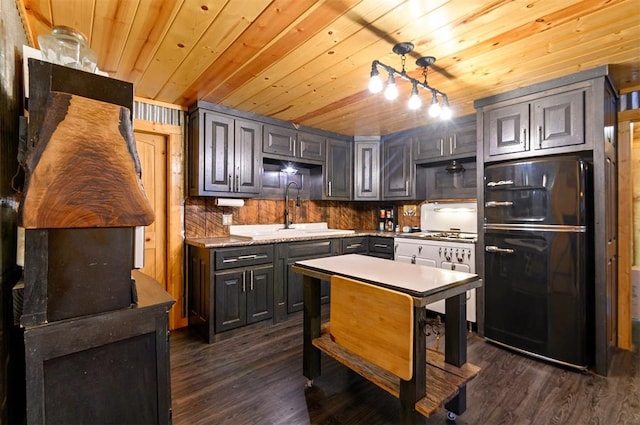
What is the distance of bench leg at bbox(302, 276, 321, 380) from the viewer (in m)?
2.13

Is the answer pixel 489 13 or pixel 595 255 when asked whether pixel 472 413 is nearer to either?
pixel 595 255

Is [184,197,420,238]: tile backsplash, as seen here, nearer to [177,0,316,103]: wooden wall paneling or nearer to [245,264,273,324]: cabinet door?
[245,264,273,324]: cabinet door

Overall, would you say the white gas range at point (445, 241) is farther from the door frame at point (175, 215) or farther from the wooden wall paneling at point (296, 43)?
the door frame at point (175, 215)

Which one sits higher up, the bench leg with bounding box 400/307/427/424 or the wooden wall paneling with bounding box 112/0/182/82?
the wooden wall paneling with bounding box 112/0/182/82

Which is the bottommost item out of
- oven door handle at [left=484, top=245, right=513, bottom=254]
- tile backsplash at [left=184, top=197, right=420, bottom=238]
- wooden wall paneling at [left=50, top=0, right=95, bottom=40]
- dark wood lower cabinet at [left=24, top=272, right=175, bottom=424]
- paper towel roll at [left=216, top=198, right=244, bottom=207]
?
dark wood lower cabinet at [left=24, top=272, right=175, bottom=424]

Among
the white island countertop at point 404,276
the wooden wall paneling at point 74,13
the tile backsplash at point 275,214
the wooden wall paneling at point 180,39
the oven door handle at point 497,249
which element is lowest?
the white island countertop at point 404,276

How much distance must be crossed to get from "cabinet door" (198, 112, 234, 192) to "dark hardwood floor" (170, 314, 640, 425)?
1.56 metres

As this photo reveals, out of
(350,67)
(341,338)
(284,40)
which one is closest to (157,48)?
(284,40)

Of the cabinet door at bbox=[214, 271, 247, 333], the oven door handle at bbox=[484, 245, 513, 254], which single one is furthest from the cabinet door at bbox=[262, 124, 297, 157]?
the oven door handle at bbox=[484, 245, 513, 254]

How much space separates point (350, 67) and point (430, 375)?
210 cm

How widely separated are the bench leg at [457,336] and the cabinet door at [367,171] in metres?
2.63

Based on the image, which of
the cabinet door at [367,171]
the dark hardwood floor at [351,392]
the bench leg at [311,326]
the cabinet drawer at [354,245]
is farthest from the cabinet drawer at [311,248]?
the bench leg at [311,326]

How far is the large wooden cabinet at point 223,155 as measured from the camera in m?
3.01

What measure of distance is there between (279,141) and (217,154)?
0.79 meters
